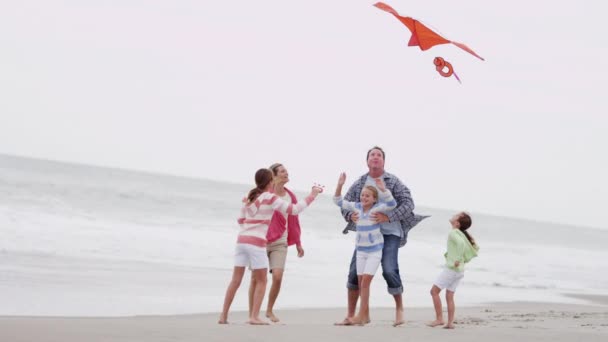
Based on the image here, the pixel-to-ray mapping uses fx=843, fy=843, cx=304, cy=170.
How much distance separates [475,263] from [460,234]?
13.4 metres

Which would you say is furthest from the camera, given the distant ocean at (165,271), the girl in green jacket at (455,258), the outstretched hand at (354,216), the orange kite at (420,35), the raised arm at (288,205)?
the distant ocean at (165,271)

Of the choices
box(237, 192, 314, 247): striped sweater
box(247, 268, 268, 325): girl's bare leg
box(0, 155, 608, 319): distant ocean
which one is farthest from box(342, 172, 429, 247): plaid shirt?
box(0, 155, 608, 319): distant ocean

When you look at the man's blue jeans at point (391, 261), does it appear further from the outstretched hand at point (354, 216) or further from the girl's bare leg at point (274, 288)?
the girl's bare leg at point (274, 288)

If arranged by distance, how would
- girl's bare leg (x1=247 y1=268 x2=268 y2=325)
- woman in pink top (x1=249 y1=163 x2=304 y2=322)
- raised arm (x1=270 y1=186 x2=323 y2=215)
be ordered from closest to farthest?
raised arm (x1=270 y1=186 x2=323 y2=215), girl's bare leg (x1=247 y1=268 x2=268 y2=325), woman in pink top (x1=249 y1=163 x2=304 y2=322)

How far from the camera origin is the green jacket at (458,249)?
24.2ft

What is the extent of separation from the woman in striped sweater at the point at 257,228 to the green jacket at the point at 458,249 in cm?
137

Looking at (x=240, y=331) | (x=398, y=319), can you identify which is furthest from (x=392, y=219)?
(x=240, y=331)

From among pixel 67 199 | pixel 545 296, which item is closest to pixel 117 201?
pixel 67 199

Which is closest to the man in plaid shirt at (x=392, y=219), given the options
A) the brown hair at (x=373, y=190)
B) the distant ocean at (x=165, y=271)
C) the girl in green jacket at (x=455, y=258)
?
the brown hair at (x=373, y=190)

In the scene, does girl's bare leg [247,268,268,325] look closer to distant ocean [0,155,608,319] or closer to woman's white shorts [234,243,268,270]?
woman's white shorts [234,243,268,270]

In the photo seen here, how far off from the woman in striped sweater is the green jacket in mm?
1367

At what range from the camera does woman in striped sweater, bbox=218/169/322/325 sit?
689cm

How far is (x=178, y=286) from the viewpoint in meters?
10.8

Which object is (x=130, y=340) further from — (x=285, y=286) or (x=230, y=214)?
(x=230, y=214)
